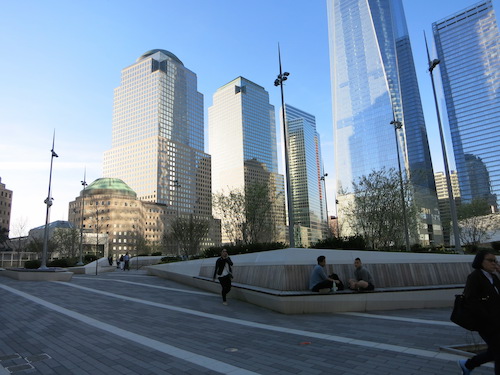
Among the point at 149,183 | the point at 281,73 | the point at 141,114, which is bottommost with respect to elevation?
the point at 281,73

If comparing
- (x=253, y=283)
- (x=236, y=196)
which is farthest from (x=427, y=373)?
(x=236, y=196)

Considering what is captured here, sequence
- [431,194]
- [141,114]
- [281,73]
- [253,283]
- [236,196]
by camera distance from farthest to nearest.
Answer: [141,114]
[431,194]
[236,196]
[281,73]
[253,283]

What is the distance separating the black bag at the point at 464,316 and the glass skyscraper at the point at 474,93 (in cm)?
6111

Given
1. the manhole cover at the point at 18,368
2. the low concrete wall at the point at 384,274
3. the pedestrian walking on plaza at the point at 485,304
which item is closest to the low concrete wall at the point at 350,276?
the low concrete wall at the point at 384,274

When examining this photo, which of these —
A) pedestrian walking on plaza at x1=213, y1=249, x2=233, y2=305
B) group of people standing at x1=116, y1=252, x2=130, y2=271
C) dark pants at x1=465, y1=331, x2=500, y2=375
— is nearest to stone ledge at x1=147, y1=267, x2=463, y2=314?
pedestrian walking on plaza at x1=213, y1=249, x2=233, y2=305

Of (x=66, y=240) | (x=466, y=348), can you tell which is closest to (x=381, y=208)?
(x=466, y=348)

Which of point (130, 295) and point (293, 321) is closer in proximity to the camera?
point (293, 321)

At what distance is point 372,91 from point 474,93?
38.9m

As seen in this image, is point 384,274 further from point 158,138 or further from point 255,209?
point 158,138

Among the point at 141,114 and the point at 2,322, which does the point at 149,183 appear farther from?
the point at 2,322

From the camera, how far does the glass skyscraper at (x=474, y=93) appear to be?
207ft

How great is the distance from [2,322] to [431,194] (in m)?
96.7

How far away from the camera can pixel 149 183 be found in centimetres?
16612

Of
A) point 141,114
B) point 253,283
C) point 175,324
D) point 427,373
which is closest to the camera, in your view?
point 427,373
